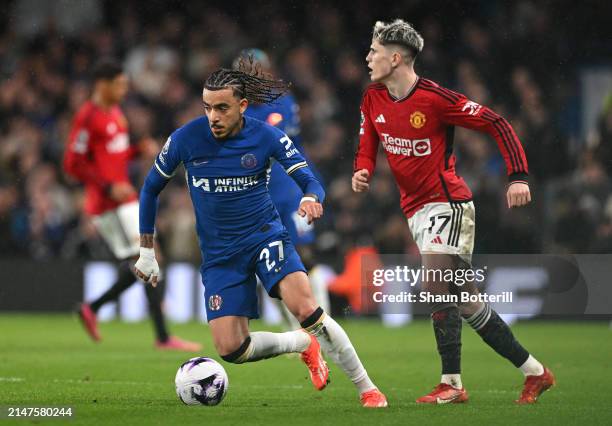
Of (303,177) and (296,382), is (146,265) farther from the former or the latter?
(296,382)

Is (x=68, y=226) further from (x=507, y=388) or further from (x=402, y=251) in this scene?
(x=507, y=388)

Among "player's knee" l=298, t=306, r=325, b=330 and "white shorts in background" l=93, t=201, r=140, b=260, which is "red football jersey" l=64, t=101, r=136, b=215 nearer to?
"white shorts in background" l=93, t=201, r=140, b=260

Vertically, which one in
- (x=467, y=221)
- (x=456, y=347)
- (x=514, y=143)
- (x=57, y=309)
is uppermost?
(x=514, y=143)

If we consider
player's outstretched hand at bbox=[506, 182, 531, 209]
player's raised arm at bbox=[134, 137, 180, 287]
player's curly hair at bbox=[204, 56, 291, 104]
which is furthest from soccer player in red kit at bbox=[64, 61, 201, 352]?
player's outstretched hand at bbox=[506, 182, 531, 209]

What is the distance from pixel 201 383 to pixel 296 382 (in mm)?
1734

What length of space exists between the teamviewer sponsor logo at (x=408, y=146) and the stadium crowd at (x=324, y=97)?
719 cm

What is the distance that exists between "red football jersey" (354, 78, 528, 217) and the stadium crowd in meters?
7.12

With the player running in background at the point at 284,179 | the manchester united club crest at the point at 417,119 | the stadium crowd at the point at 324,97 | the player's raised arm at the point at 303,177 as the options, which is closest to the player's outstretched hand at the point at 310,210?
the player's raised arm at the point at 303,177

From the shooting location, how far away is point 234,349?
22.1 ft

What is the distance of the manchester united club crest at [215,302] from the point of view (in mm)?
6781

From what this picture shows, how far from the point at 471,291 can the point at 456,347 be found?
1.19 ft

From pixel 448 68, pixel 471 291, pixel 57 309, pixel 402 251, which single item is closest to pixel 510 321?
pixel 402 251

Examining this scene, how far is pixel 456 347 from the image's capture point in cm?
707

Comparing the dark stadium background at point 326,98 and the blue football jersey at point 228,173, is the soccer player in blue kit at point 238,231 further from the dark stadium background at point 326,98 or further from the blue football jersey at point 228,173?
the dark stadium background at point 326,98
